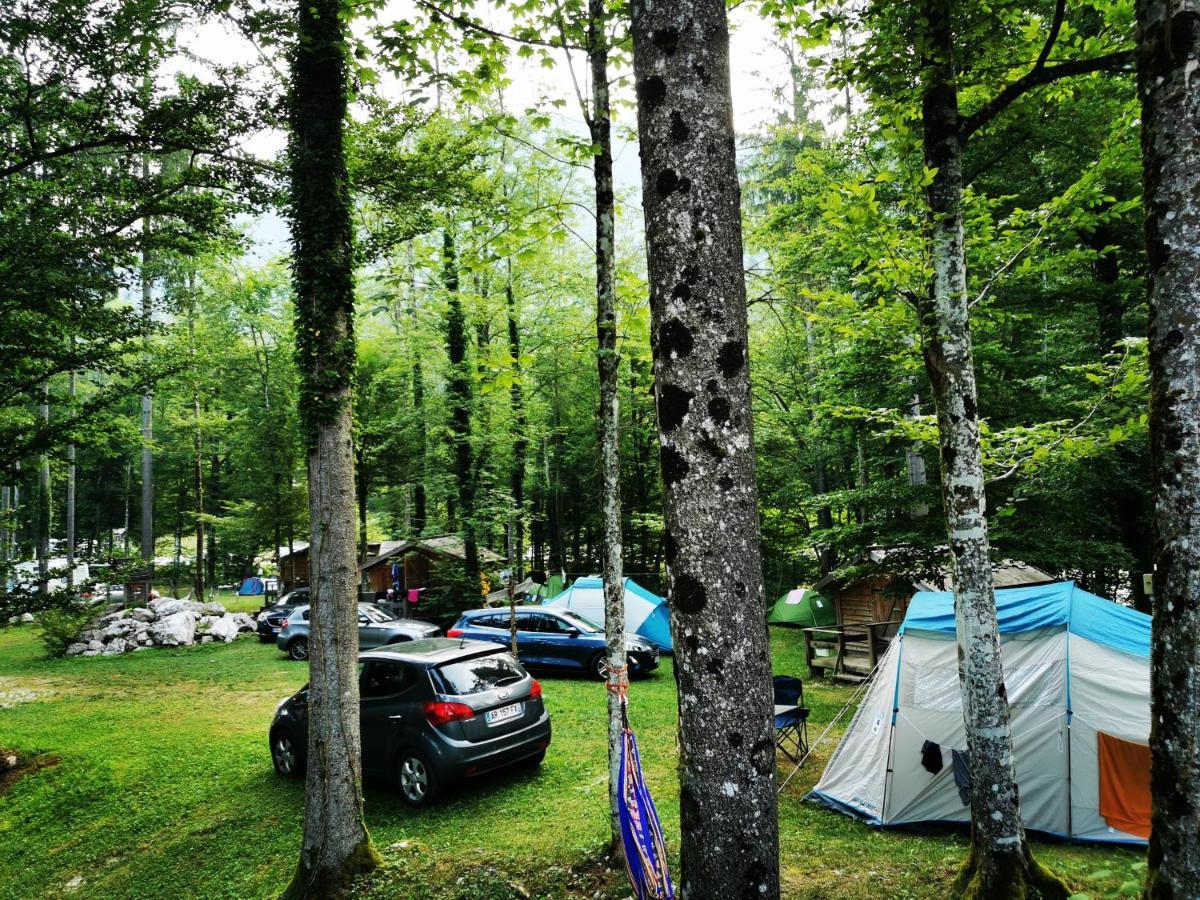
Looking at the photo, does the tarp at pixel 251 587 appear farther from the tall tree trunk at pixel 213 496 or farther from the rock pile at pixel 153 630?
the rock pile at pixel 153 630

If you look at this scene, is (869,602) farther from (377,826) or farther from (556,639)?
(377,826)

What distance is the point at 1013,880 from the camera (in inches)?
165

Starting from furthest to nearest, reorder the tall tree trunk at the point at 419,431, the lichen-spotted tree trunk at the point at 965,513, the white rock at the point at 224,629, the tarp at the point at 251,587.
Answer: the tarp at the point at 251,587, the tall tree trunk at the point at 419,431, the white rock at the point at 224,629, the lichen-spotted tree trunk at the point at 965,513

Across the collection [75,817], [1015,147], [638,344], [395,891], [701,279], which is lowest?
[75,817]

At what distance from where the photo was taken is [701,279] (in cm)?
220

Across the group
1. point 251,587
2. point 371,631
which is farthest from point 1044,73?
point 251,587

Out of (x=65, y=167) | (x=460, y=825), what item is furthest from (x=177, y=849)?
(x=65, y=167)

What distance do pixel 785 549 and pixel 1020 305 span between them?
→ 13.9 metres

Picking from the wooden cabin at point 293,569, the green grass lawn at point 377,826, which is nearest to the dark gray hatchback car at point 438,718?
the green grass lawn at point 377,826

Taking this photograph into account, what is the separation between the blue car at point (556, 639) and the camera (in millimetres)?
13391

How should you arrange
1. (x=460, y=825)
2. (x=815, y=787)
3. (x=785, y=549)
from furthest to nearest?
(x=785, y=549) < (x=815, y=787) < (x=460, y=825)

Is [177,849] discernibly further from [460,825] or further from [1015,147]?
[1015,147]

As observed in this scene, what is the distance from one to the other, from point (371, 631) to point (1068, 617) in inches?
530

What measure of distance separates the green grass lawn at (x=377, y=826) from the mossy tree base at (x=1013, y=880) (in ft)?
1.14
